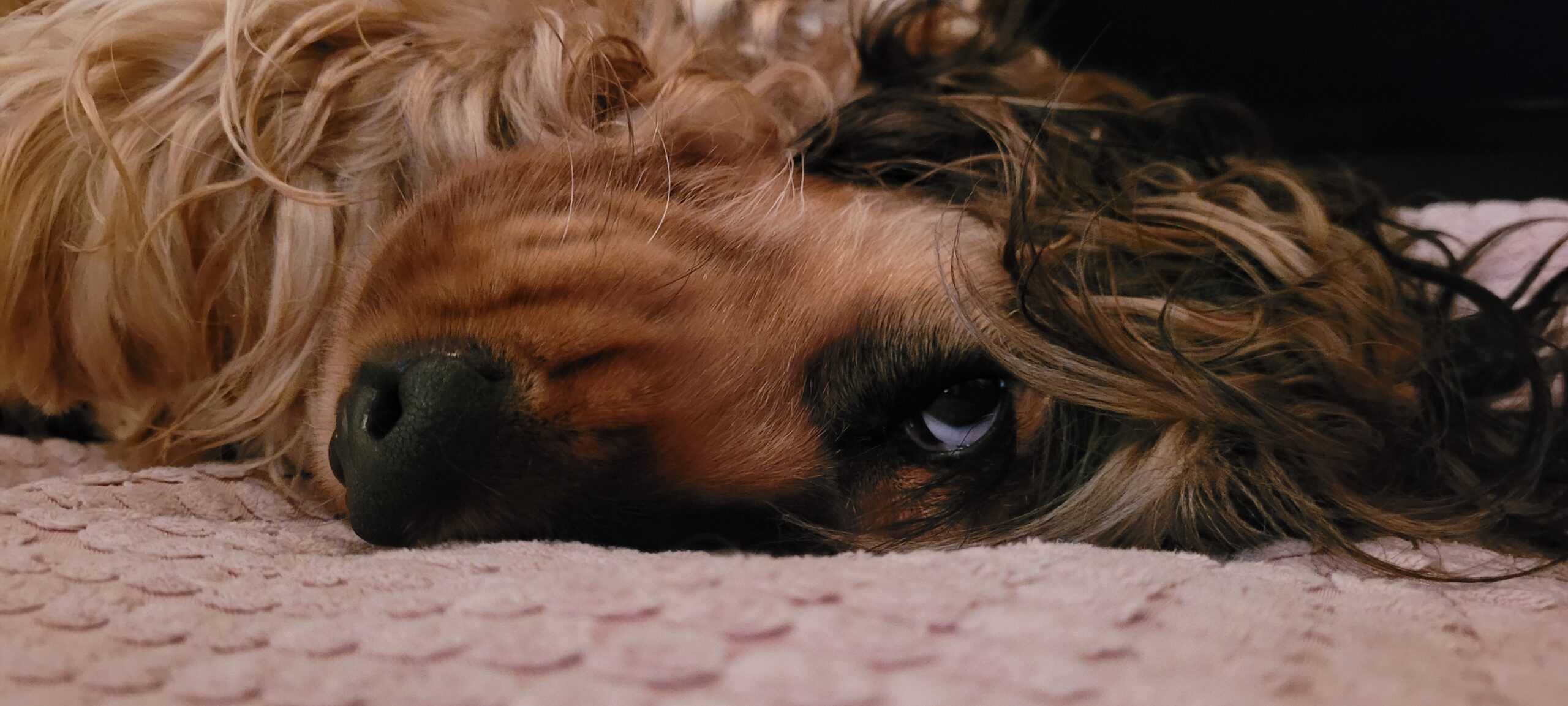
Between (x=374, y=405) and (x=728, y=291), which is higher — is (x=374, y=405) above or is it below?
below

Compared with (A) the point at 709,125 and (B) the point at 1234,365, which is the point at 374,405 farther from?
(B) the point at 1234,365

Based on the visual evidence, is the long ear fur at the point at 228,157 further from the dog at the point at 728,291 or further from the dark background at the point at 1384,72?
the dark background at the point at 1384,72

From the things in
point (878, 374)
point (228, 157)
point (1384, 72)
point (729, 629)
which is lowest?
point (729, 629)

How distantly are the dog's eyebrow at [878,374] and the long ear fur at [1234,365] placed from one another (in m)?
0.05

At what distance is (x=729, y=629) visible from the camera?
53 cm

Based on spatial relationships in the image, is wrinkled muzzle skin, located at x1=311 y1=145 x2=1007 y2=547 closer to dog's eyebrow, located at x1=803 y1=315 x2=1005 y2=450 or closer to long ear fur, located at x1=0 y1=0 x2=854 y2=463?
dog's eyebrow, located at x1=803 y1=315 x2=1005 y2=450

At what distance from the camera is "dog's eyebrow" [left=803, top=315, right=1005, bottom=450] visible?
91 centimetres

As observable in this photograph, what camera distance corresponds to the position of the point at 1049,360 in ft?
2.99

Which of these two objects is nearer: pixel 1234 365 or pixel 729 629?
pixel 729 629

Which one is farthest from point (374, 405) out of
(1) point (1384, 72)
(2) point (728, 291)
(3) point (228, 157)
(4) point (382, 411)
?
(1) point (1384, 72)

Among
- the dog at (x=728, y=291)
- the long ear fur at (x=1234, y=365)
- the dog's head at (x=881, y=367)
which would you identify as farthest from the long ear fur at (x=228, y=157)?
the long ear fur at (x=1234, y=365)

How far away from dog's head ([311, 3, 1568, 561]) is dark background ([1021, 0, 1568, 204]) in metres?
1.10

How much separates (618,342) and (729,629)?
1.16 ft

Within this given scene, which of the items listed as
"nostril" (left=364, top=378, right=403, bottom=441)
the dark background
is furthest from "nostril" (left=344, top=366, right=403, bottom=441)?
the dark background
